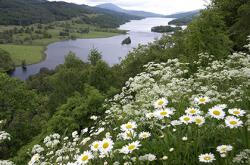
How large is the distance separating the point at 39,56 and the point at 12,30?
219ft

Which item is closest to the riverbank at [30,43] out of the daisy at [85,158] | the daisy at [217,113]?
the daisy at [85,158]

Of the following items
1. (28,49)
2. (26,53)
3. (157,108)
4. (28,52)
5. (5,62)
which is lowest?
(5,62)

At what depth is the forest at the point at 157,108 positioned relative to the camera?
3545 mm

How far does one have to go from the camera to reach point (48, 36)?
620ft

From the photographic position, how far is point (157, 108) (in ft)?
13.8

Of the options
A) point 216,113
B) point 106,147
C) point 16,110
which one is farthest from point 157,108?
point 16,110

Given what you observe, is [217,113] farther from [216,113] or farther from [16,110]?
[16,110]

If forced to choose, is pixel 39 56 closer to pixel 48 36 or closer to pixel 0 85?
pixel 48 36

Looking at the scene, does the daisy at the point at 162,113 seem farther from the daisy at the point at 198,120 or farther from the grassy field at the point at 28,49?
the grassy field at the point at 28,49

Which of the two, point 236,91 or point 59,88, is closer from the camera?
point 236,91

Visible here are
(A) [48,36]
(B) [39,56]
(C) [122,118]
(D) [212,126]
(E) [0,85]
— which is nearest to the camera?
(D) [212,126]

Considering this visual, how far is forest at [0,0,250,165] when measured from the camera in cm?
354

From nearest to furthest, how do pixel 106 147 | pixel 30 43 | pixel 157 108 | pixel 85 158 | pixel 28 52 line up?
pixel 106 147 < pixel 85 158 < pixel 157 108 < pixel 28 52 < pixel 30 43

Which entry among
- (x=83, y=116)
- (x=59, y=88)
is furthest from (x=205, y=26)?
(x=59, y=88)
